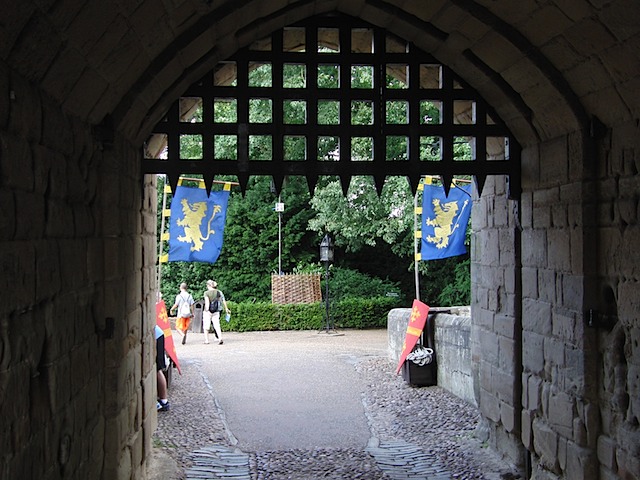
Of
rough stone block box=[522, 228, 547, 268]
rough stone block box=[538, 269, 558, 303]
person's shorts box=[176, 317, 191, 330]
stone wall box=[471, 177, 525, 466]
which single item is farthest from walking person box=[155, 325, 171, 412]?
person's shorts box=[176, 317, 191, 330]

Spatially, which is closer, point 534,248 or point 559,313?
point 559,313

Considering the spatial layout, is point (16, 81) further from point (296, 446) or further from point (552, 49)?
point (296, 446)

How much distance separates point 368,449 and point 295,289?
12.1m

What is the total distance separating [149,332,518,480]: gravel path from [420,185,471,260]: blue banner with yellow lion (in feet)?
6.36

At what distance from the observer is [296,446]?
7.35 m

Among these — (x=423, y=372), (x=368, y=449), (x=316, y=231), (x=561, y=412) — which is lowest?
(x=368, y=449)

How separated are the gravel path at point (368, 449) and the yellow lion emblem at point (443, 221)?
6.69ft

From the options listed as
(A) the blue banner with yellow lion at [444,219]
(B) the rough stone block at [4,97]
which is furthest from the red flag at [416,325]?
(B) the rough stone block at [4,97]

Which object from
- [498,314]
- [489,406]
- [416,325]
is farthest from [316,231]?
[498,314]

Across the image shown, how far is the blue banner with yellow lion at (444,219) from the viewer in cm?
985

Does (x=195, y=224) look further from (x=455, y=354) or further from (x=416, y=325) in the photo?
(x=455, y=354)

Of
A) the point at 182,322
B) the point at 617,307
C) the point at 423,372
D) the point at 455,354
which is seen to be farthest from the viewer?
the point at 182,322

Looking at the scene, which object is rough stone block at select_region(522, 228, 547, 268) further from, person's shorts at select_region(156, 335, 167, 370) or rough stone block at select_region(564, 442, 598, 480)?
person's shorts at select_region(156, 335, 167, 370)

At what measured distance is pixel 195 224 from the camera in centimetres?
985
